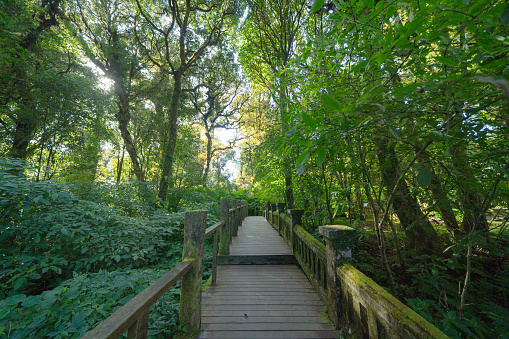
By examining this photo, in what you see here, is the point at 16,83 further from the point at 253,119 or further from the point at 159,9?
the point at 253,119

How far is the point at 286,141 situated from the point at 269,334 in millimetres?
2286

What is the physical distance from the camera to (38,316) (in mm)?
1739

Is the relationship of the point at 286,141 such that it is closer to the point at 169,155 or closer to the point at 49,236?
the point at 49,236

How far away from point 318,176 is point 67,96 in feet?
31.7

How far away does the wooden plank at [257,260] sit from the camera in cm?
466

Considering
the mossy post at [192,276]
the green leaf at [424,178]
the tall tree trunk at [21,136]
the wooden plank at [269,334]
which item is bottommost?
the wooden plank at [269,334]

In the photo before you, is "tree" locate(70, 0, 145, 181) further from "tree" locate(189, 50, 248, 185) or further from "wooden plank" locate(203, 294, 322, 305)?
"wooden plank" locate(203, 294, 322, 305)

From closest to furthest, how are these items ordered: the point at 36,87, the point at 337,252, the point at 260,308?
1. the point at 337,252
2. the point at 260,308
3. the point at 36,87

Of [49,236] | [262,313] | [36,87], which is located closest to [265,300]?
[262,313]

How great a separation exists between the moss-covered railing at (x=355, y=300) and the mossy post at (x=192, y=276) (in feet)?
4.75

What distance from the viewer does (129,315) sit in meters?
1.07

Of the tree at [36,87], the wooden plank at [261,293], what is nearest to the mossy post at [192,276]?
Result: the wooden plank at [261,293]

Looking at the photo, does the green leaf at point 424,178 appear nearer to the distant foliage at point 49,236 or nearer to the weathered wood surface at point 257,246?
the distant foliage at point 49,236

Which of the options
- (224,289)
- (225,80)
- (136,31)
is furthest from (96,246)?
(225,80)
